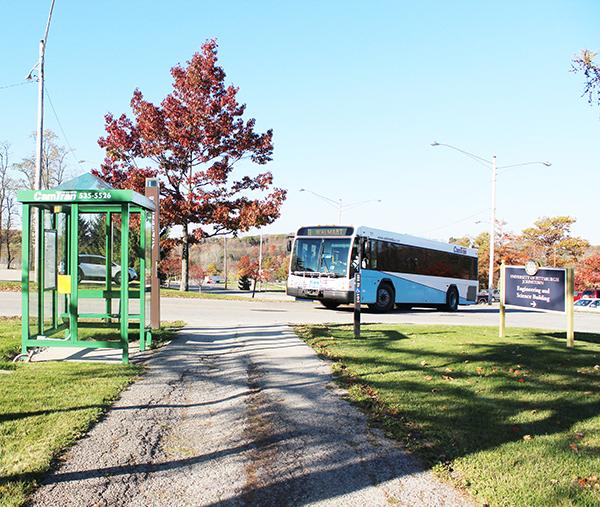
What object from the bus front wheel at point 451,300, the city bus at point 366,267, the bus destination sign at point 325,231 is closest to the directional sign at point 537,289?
the city bus at point 366,267

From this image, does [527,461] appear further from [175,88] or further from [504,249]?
[504,249]

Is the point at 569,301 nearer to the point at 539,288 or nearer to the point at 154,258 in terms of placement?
the point at 539,288

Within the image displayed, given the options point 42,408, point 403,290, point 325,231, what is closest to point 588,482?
point 42,408

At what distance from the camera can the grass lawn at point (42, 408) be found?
3938 mm

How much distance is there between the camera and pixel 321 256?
20062 millimetres

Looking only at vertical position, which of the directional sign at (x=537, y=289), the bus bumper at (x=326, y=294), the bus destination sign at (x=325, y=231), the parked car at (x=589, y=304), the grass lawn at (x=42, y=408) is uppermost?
the bus destination sign at (x=325, y=231)

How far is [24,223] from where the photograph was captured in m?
8.00

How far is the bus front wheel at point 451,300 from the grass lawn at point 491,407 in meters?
14.5

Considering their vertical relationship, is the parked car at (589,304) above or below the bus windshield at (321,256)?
below

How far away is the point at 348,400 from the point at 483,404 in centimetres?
147

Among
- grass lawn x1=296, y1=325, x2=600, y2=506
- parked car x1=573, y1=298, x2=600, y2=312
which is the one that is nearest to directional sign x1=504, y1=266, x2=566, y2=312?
grass lawn x1=296, y1=325, x2=600, y2=506

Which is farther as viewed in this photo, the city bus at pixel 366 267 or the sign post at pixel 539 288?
the city bus at pixel 366 267

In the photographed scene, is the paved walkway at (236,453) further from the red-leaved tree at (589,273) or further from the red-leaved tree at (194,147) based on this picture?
the red-leaved tree at (589,273)

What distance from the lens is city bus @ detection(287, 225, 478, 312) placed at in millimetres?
19641
